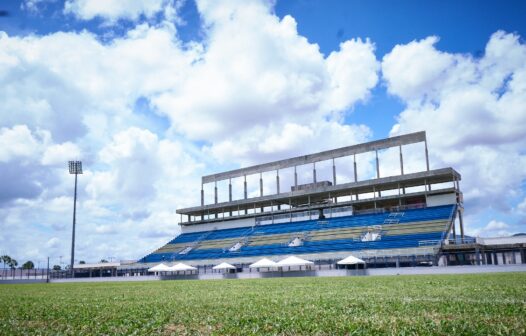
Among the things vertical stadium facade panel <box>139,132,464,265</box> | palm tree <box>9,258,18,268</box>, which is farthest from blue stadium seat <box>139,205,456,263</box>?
palm tree <box>9,258,18,268</box>

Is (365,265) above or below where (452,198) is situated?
below

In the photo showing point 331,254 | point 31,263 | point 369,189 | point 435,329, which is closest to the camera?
point 435,329

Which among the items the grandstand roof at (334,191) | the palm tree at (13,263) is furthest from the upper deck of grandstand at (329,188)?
the palm tree at (13,263)

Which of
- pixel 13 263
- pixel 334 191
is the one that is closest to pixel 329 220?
pixel 334 191

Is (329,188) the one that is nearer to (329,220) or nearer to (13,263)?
(329,220)

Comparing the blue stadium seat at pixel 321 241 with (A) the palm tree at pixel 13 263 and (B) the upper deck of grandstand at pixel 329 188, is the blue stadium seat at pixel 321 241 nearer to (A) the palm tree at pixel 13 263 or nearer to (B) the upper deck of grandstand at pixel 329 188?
(B) the upper deck of grandstand at pixel 329 188

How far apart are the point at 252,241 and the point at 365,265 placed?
22.5m

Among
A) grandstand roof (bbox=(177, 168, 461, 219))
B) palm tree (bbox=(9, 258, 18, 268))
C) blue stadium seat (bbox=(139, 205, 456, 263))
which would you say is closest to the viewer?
blue stadium seat (bbox=(139, 205, 456, 263))

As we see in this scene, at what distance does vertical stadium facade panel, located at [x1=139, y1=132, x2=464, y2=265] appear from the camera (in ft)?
179

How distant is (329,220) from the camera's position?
221 ft

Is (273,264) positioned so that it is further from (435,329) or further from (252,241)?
(435,329)

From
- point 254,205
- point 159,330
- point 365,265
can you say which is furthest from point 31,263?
point 159,330

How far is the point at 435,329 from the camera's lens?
22.9ft

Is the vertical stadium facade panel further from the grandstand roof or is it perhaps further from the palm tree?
the palm tree
